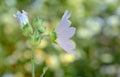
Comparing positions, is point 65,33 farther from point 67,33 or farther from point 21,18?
point 21,18

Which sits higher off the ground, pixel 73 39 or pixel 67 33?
pixel 67 33

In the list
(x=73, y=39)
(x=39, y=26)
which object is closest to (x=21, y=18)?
(x=39, y=26)

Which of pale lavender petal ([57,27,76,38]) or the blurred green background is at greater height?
pale lavender petal ([57,27,76,38])

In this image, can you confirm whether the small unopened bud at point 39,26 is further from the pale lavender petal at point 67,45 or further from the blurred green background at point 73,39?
the blurred green background at point 73,39

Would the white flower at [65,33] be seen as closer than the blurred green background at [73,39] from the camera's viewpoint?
Yes

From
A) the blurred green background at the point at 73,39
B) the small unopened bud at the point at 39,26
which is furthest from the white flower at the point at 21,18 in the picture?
the blurred green background at the point at 73,39

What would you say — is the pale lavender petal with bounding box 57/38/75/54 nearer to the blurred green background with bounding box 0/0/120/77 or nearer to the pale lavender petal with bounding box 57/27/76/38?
the pale lavender petal with bounding box 57/27/76/38

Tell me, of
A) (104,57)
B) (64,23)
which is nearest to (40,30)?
(64,23)

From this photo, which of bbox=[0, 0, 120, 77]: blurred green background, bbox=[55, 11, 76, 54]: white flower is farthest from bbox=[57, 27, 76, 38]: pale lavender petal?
bbox=[0, 0, 120, 77]: blurred green background
